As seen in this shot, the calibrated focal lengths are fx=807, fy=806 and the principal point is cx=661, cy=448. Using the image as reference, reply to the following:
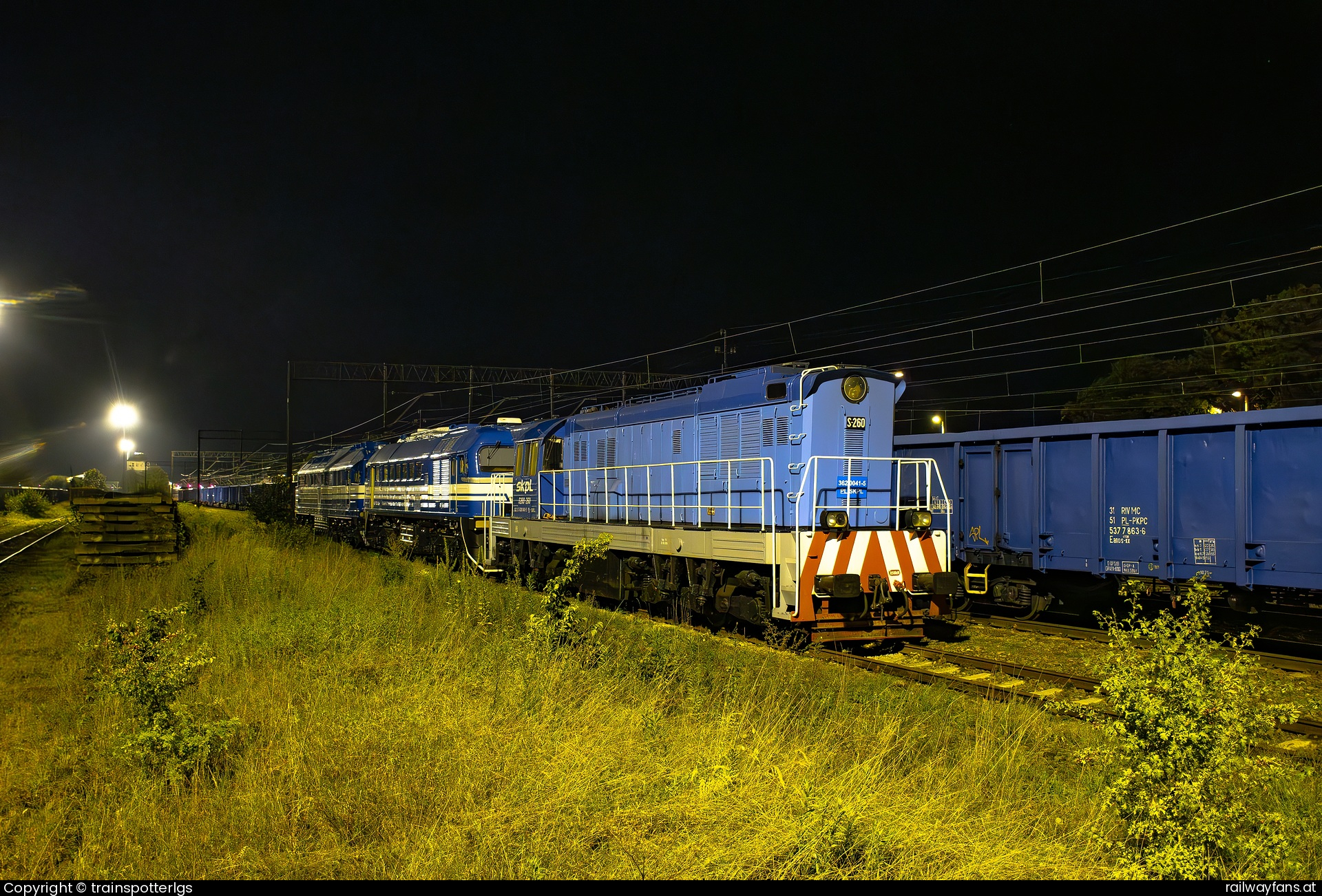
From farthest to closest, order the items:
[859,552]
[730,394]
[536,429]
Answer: [536,429]
[730,394]
[859,552]

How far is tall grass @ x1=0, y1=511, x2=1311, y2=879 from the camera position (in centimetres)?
375

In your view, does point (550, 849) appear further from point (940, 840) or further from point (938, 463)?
point (938, 463)

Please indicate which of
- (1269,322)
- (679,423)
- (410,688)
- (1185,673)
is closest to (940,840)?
(1185,673)

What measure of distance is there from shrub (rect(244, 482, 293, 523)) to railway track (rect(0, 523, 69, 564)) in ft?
20.7

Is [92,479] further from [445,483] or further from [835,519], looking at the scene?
[835,519]

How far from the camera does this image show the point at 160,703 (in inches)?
222

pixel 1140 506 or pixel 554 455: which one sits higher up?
pixel 554 455

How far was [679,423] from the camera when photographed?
12969 millimetres

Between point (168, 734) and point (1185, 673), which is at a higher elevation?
point (1185, 673)

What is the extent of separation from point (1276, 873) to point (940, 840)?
1481 millimetres

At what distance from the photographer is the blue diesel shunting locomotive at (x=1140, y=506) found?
10391 millimetres

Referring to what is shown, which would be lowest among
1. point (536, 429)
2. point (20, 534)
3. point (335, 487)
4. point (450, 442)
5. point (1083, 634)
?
point (1083, 634)

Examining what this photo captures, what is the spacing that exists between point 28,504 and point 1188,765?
Result: 53.8 m

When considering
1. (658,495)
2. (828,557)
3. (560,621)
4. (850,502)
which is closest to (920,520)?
(850,502)
